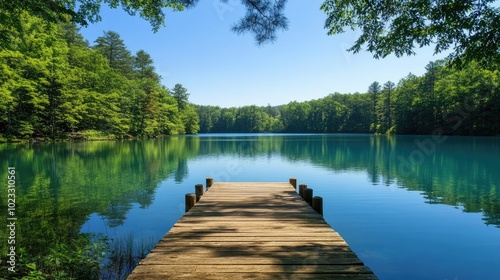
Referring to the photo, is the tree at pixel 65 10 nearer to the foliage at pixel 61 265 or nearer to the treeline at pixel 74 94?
the foliage at pixel 61 265

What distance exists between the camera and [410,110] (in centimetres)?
8119

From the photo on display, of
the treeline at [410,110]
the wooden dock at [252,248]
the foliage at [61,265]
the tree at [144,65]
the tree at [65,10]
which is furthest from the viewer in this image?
the tree at [144,65]

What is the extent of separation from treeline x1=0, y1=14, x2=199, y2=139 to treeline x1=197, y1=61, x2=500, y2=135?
1731 inches

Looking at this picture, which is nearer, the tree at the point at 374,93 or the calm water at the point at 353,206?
the calm water at the point at 353,206

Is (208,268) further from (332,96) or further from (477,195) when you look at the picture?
(332,96)

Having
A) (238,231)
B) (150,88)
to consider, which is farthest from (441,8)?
(150,88)

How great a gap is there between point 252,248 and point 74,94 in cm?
4997

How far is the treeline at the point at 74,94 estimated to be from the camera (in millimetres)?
37500

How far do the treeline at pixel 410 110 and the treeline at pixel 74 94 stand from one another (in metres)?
44.0

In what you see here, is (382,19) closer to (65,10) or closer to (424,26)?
(424,26)

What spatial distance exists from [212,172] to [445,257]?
52.0 ft

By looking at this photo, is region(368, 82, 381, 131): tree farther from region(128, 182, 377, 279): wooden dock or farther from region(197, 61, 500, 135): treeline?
region(128, 182, 377, 279): wooden dock

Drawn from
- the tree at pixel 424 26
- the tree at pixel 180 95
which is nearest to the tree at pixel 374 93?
the tree at pixel 180 95

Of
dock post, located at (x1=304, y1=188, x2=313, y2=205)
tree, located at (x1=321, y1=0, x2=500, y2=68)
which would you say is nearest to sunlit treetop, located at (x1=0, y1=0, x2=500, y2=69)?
tree, located at (x1=321, y1=0, x2=500, y2=68)
